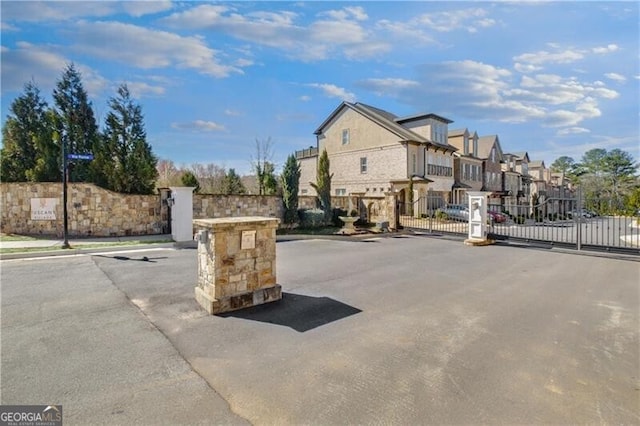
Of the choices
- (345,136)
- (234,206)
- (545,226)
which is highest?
(345,136)

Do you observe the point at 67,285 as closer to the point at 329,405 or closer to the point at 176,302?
the point at 176,302

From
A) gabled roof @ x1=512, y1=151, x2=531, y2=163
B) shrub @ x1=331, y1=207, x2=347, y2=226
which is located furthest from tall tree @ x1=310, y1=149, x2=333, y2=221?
gabled roof @ x1=512, y1=151, x2=531, y2=163

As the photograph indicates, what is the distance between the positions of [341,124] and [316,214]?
15.2m

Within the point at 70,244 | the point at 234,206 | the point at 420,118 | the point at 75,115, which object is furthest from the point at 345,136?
the point at 70,244

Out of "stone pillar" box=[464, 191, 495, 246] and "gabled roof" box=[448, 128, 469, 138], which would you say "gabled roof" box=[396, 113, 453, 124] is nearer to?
"gabled roof" box=[448, 128, 469, 138]

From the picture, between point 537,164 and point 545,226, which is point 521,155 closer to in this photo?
point 537,164

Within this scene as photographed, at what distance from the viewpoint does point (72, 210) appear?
12227 mm

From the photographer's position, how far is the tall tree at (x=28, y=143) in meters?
13.9

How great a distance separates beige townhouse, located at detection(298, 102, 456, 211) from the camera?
24.8 meters

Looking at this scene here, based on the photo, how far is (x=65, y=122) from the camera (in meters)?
15.3

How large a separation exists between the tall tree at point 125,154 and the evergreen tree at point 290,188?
6.12 metres

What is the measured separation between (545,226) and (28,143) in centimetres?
2816

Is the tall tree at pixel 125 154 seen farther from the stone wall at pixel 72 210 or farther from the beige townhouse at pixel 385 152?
the beige townhouse at pixel 385 152

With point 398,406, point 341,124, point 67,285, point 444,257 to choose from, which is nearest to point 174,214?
point 67,285
